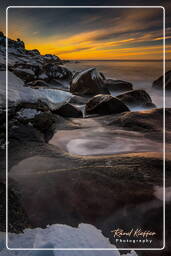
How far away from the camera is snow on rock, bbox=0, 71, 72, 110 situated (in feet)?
6.68

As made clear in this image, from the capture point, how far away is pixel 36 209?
1222mm

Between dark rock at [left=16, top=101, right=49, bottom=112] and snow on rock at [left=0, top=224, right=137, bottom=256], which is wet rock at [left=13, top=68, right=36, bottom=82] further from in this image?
snow on rock at [left=0, top=224, right=137, bottom=256]

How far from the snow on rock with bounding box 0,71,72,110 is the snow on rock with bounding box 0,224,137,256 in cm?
130

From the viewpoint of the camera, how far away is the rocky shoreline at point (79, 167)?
122 centimetres

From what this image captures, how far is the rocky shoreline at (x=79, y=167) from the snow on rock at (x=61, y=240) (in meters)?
0.04

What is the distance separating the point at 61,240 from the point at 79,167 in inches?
22.1

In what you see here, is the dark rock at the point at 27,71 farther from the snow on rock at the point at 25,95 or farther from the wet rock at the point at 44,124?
the wet rock at the point at 44,124

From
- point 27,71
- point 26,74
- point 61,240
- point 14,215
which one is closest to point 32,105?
point 14,215

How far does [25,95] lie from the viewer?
2.45m

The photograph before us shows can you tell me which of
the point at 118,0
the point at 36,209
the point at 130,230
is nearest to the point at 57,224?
the point at 36,209

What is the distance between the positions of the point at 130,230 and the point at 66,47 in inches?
80.0

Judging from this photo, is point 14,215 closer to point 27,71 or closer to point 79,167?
point 79,167

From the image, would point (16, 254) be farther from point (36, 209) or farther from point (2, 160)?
point (2, 160)

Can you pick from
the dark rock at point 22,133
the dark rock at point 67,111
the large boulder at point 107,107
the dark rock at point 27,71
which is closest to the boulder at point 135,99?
the large boulder at point 107,107
